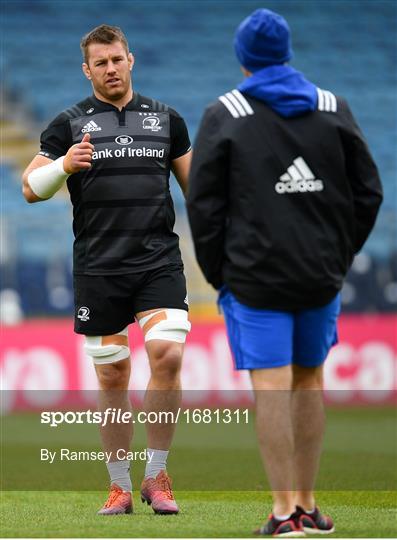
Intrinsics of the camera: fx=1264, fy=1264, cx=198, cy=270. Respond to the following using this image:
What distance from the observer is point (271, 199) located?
468 centimetres

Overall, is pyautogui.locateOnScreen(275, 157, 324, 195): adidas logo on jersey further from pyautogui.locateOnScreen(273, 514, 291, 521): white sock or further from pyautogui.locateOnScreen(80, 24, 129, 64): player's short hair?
pyautogui.locateOnScreen(80, 24, 129, 64): player's short hair

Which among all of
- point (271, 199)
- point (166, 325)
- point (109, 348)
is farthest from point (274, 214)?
point (109, 348)

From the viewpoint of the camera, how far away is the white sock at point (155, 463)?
596cm

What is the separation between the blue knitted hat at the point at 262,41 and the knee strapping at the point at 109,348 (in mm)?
1821

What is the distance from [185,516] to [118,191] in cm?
156

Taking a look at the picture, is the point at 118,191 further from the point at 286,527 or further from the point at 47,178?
the point at 286,527

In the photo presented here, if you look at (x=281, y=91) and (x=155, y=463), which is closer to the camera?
(x=281, y=91)

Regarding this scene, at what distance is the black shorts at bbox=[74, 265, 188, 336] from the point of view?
604 cm

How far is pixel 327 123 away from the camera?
4.77 m

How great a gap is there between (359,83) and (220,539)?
1660 centimetres

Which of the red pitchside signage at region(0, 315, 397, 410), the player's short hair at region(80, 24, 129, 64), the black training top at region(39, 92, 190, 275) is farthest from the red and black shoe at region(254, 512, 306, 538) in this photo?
the red pitchside signage at region(0, 315, 397, 410)

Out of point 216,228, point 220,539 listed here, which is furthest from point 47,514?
point 216,228

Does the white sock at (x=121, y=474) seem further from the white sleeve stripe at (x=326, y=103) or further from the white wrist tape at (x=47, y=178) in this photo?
the white sleeve stripe at (x=326, y=103)

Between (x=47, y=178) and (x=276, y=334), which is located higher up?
(x=47, y=178)
